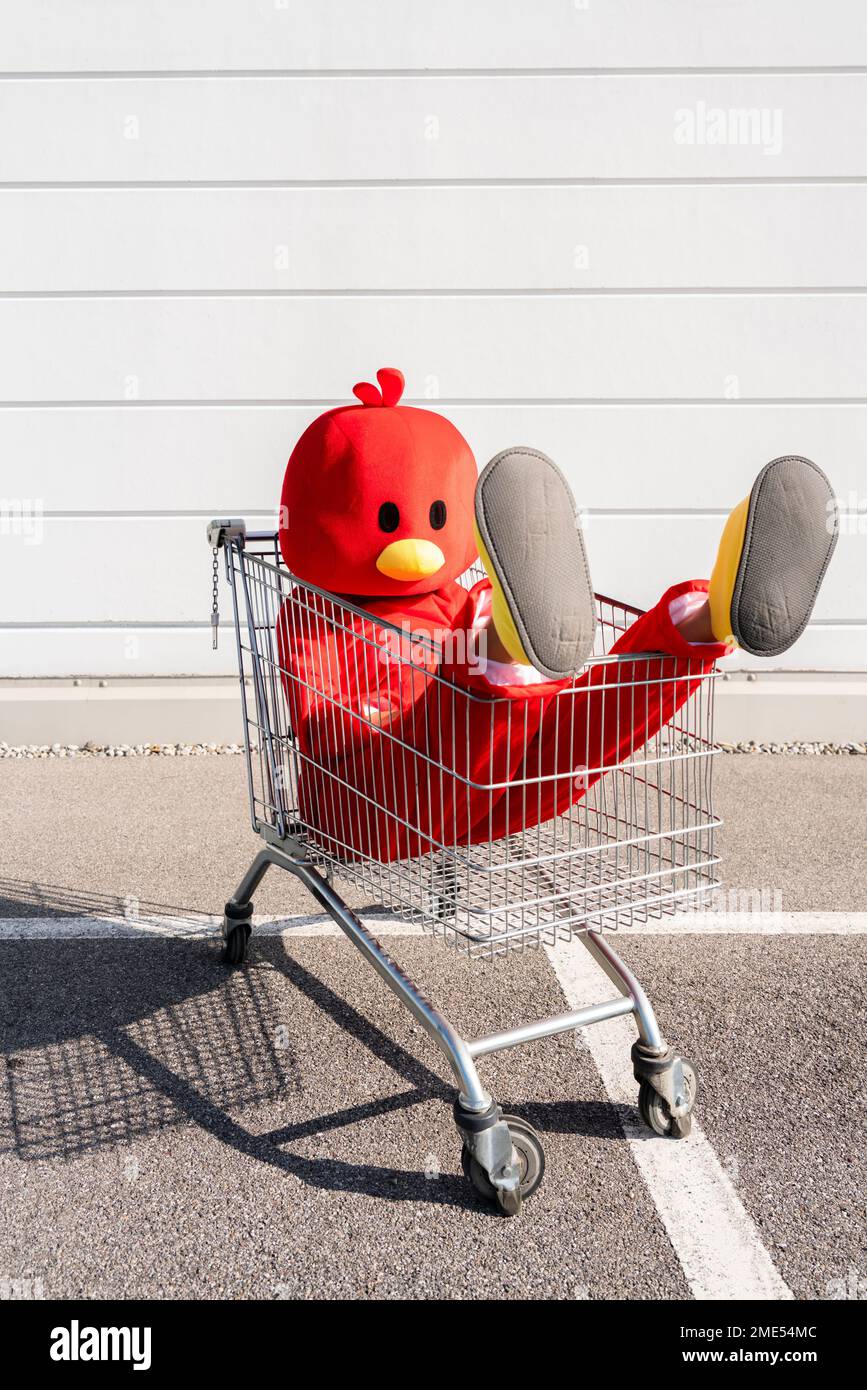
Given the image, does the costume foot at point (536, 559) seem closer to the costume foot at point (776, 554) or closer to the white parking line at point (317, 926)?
the costume foot at point (776, 554)

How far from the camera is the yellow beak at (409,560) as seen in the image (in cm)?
271

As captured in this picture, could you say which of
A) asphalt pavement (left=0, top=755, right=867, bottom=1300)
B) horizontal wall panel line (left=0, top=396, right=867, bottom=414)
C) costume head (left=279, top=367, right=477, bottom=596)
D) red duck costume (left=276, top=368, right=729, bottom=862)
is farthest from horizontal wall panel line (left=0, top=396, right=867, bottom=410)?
costume head (left=279, top=367, right=477, bottom=596)

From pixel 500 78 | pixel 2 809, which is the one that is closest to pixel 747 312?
pixel 500 78

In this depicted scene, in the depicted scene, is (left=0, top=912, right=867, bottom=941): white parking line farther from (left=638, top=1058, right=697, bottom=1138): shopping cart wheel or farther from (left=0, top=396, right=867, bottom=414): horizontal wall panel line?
(left=0, top=396, right=867, bottom=414): horizontal wall panel line

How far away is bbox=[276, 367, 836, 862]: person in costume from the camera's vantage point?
1913 mm

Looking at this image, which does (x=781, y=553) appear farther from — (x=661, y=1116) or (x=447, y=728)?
(x=661, y=1116)

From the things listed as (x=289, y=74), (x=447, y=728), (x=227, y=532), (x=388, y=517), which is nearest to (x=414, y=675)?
(x=447, y=728)

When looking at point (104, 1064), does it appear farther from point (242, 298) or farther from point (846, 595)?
point (846, 595)

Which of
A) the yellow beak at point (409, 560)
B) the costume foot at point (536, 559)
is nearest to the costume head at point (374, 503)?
the yellow beak at point (409, 560)

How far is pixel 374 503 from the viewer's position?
275cm

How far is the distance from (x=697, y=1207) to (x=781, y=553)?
1.24 m

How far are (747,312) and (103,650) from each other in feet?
11.5

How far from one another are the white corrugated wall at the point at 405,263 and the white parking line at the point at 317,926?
91.2 inches
